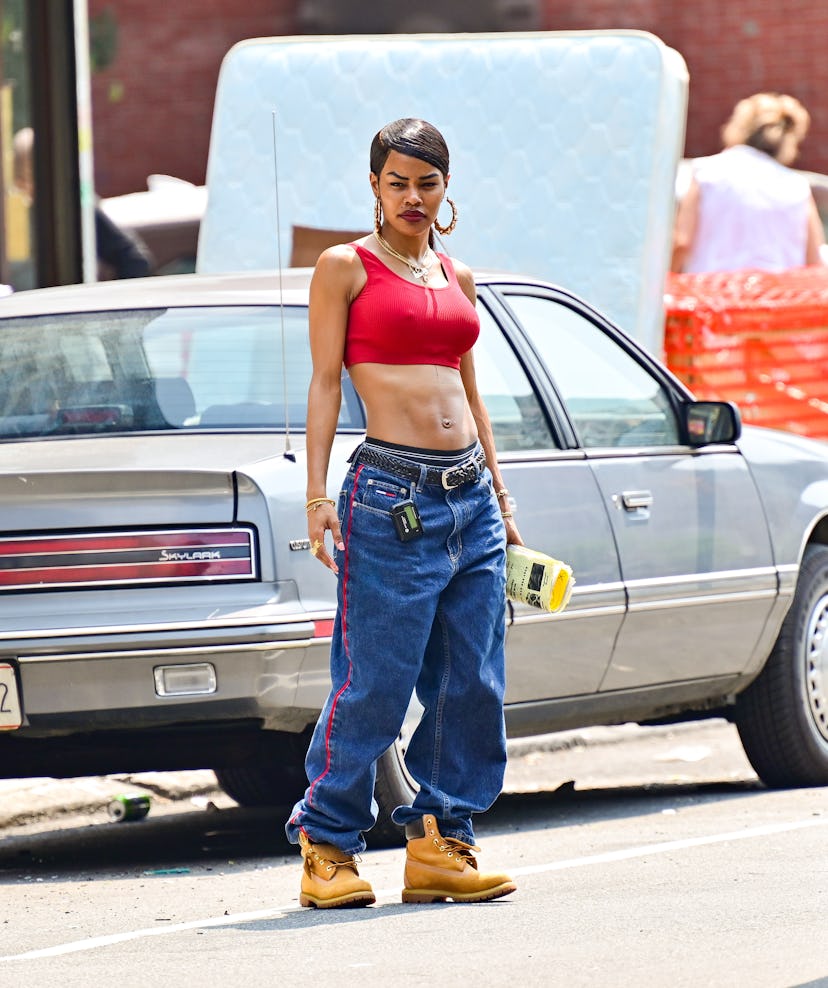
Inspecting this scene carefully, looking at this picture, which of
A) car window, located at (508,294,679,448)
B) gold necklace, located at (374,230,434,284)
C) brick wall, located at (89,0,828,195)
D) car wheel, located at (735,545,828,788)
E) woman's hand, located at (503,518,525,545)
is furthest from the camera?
brick wall, located at (89,0,828,195)

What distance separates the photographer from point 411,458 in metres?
5.11

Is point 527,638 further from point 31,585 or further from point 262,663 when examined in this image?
point 31,585

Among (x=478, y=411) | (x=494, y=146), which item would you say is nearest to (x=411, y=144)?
(x=478, y=411)

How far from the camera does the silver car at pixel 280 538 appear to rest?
575 cm

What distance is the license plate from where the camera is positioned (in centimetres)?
572

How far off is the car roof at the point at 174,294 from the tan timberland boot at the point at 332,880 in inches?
73.9

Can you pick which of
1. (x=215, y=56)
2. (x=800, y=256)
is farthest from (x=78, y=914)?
(x=215, y=56)

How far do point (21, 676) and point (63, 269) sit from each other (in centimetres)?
637

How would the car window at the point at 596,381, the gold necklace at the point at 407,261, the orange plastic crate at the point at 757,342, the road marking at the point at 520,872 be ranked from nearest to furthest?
the road marking at the point at 520,872, the gold necklace at the point at 407,261, the car window at the point at 596,381, the orange plastic crate at the point at 757,342

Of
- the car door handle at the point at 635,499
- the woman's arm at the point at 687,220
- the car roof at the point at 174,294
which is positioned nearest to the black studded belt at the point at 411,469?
the car roof at the point at 174,294

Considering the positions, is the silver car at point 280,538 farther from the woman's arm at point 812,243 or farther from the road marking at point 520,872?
the woman's arm at point 812,243

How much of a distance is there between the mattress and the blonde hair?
2.21 ft

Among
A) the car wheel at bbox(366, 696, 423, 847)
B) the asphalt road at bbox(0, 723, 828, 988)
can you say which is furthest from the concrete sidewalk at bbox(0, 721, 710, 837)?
the car wheel at bbox(366, 696, 423, 847)

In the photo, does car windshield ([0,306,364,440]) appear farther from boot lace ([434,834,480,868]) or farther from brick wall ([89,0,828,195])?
brick wall ([89,0,828,195])
